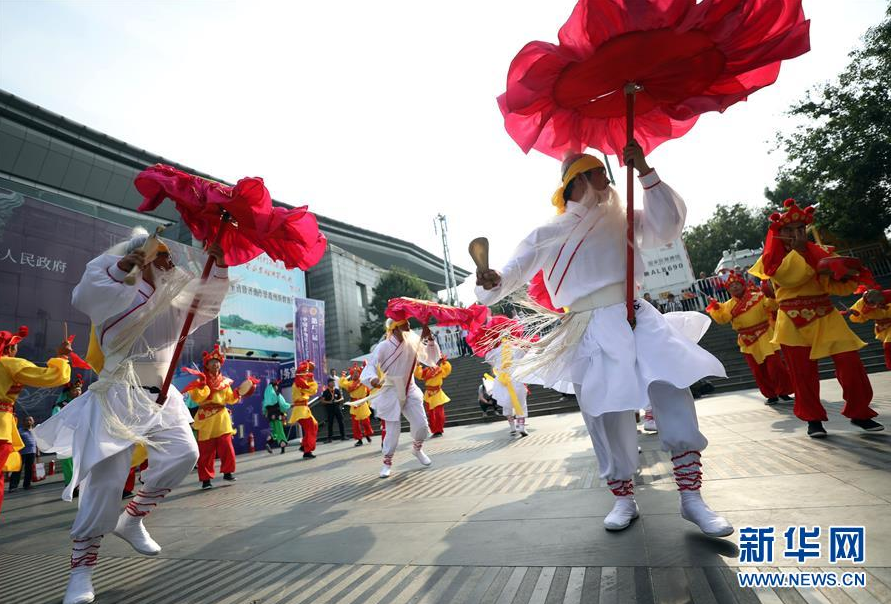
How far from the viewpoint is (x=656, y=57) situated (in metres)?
2.43

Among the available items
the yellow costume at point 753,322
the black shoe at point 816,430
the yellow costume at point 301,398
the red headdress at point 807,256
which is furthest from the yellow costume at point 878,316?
the yellow costume at point 301,398

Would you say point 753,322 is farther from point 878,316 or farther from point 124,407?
point 124,407

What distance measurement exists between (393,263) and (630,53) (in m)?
51.0

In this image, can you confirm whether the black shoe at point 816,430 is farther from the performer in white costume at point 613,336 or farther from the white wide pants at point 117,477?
the white wide pants at point 117,477

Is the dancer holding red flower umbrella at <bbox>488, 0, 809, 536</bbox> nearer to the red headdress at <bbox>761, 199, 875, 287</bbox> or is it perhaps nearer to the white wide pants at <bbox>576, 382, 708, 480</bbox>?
the white wide pants at <bbox>576, 382, 708, 480</bbox>

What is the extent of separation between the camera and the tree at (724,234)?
3806cm

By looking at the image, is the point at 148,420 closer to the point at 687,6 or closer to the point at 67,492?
the point at 67,492

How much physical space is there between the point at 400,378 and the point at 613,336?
4.17 m

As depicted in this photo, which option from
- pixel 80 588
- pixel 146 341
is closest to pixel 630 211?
pixel 146 341

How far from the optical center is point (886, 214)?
1934cm

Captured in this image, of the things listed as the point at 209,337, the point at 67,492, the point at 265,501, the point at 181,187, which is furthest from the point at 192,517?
the point at 209,337

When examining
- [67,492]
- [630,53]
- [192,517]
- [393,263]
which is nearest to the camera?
[630,53]

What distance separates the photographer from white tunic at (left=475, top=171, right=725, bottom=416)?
2.41 meters

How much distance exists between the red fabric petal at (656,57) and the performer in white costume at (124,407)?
2400 mm
